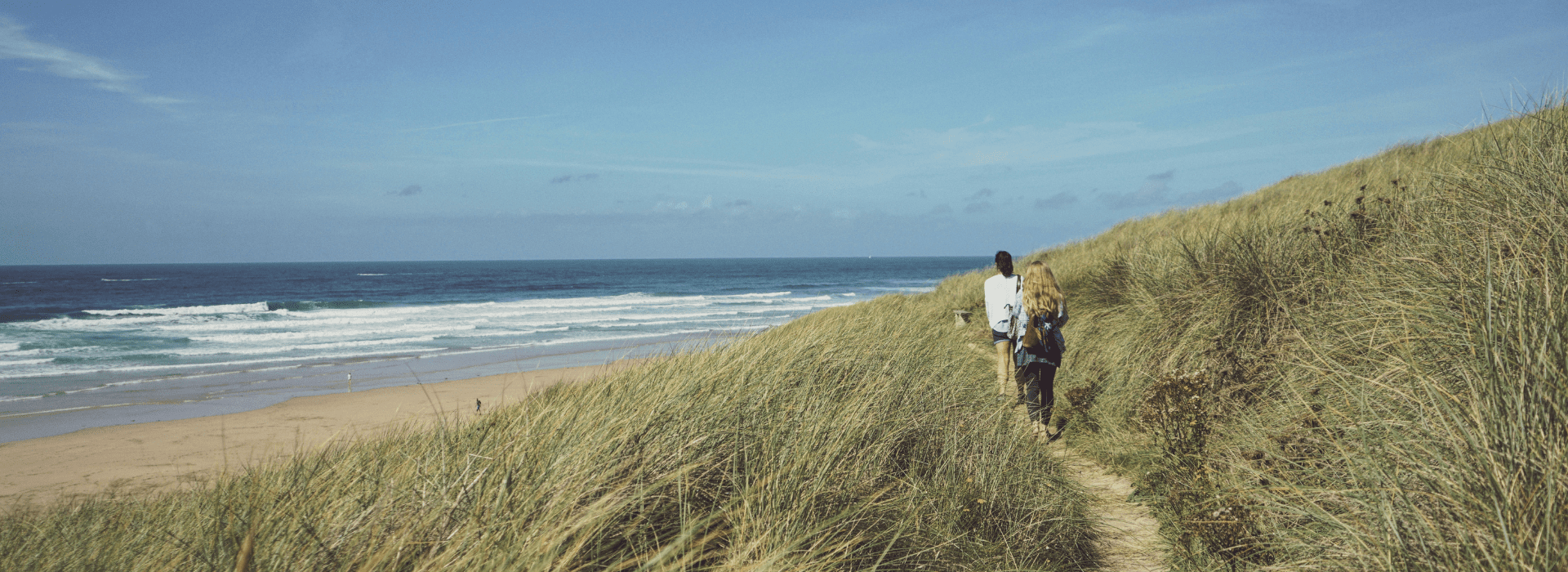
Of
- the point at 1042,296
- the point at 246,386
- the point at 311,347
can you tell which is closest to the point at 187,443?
the point at 246,386

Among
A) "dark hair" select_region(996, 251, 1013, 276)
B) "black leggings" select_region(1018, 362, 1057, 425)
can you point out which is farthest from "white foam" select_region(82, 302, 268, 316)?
"black leggings" select_region(1018, 362, 1057, 425)

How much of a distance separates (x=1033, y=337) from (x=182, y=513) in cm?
588

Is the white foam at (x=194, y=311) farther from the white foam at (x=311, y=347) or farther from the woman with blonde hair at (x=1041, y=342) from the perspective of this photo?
the woman with blonde hair at (x=1041, y=342)

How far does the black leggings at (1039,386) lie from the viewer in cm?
631

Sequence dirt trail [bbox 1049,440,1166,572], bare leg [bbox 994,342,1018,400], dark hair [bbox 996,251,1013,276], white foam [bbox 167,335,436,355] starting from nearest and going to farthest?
dirt trail [bbox 1049,440,1166,572]
dark hair [bbox 996,251,1013,276]
bare leg [bbox 994,342,1018,400]
white foam [bbox 167,335,436,355]

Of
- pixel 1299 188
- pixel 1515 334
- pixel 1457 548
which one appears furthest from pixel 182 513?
pixel 1299 188

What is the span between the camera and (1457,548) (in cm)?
203

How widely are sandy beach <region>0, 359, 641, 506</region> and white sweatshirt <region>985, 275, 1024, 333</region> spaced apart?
4.23 m

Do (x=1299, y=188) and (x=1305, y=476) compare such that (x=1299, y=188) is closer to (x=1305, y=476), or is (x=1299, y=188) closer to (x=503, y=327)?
(x=1305, y=476)

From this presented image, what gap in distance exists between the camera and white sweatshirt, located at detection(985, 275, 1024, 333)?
7.00 meters

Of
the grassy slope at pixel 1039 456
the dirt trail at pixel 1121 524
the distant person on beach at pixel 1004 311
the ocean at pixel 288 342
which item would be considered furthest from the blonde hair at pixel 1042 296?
the ocean at pixel 288 342

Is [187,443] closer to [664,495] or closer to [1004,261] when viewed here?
[664,495]

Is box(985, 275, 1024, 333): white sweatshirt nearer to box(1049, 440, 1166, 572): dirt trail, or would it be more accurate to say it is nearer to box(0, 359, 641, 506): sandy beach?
box(1049, 440, 1166, 572): dirt trail

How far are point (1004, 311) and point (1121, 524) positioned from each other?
10.1ft
